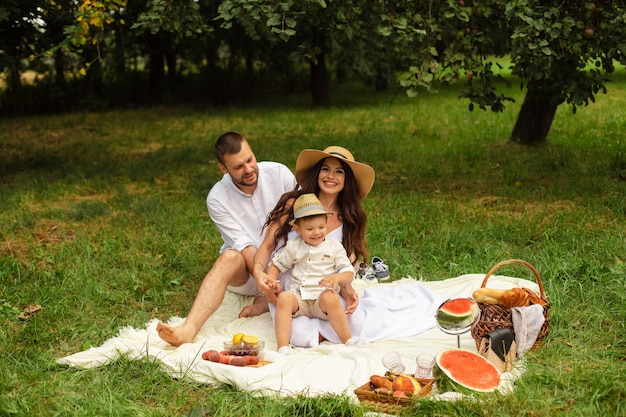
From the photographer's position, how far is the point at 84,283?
5824mm

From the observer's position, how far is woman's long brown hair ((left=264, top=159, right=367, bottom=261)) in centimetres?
498

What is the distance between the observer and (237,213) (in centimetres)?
533

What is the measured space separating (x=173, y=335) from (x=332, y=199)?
144 cm

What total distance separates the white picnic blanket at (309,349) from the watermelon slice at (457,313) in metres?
0.36

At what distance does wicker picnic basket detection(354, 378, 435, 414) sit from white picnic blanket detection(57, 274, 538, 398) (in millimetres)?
120

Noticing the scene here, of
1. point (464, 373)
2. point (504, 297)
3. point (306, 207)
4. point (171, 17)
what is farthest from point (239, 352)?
point (171, 17)

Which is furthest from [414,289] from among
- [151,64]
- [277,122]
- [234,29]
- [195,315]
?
[151,64]

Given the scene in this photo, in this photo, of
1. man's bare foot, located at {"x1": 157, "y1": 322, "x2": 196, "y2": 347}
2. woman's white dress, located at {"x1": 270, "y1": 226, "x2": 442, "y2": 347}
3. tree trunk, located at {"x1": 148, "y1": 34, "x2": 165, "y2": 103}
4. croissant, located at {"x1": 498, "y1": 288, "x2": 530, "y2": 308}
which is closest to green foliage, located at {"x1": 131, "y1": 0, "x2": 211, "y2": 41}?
woman's white dress, located at {"x1": 270, "y1": 226, "x2": 442, "y2": 347}

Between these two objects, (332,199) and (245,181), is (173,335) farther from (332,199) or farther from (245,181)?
(332,199)

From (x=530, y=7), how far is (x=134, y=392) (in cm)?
508

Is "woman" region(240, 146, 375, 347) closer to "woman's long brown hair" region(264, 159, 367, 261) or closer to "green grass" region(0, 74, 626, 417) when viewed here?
"woman's long brown hair" region(264, 159, 367, 261)

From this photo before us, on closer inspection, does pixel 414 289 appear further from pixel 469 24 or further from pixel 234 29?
pixel 234 29

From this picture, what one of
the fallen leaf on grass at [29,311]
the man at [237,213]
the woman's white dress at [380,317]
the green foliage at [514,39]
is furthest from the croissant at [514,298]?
the fallen leaf on grass at [29,311]

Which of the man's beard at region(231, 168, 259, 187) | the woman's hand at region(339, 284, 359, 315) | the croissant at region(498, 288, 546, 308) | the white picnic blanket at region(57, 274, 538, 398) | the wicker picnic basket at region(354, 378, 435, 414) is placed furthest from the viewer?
the man's beard at region(231, 168, 259, 187)
